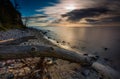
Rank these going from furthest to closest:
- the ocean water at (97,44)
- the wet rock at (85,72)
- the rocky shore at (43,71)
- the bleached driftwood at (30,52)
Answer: the ocean water at (97,44) < the wet rock at (85,72) < the rocky shore at (43,71) < the bleached driftwood at (30,52)

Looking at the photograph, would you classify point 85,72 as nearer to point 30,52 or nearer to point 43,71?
point 43,71

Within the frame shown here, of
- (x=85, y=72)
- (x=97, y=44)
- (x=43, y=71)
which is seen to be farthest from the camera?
(x=97, y=44)

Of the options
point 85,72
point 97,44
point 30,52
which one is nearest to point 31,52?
point 30,52

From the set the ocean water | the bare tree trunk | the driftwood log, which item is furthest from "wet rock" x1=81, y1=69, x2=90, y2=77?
the ocean water

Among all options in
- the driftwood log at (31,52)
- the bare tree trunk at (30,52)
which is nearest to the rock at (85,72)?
the driftwood log at (31,52)

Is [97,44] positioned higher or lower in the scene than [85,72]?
lower

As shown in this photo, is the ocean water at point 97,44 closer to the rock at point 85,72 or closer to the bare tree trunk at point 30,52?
the rock at point 85,72

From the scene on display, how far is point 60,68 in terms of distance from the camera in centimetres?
789

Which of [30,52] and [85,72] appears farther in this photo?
[85,72]

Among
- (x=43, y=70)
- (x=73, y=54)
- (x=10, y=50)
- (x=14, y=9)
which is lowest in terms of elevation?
(x=43, y=70)

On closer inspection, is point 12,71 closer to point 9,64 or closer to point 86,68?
point 9,64

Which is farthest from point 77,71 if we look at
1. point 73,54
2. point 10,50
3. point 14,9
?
point 14,9

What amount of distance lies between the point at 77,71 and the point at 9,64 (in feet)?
10.1

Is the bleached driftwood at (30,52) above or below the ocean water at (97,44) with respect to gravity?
above
